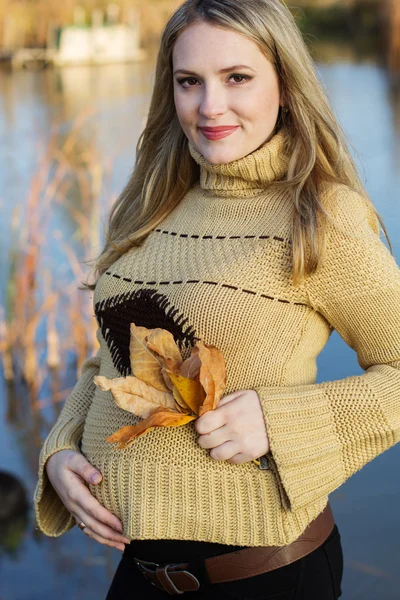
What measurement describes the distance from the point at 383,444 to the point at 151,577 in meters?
0.42

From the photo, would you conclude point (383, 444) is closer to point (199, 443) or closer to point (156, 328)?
→ point (199, 443)

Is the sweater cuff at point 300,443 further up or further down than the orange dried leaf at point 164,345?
further down

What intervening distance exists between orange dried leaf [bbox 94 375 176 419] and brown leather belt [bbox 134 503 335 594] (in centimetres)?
25

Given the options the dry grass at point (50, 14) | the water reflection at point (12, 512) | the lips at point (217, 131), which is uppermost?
the dry grass at point (50, 14)

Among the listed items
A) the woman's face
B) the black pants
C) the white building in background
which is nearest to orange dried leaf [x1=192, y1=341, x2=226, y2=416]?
the black pants

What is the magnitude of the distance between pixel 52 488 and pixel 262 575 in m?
0.44

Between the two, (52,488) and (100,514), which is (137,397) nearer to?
(100,514)

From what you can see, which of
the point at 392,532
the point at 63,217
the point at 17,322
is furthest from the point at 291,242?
the point at 63,217

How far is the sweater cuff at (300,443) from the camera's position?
108 centimetres

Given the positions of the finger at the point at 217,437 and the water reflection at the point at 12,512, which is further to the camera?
the water reflection at the point at 12,512

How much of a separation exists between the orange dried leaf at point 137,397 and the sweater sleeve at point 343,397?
0.14 metres

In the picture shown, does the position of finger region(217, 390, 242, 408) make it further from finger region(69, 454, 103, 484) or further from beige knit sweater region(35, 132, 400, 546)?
finger region(69, 454, 103, 484)

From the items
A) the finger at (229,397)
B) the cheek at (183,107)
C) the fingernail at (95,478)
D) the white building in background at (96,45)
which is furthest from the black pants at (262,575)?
the white building in background at (96,45)

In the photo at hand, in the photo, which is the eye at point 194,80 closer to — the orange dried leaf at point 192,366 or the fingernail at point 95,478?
the orange dried leaf at point 192,366
